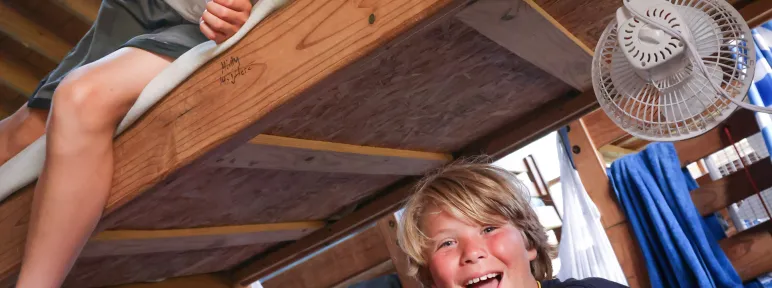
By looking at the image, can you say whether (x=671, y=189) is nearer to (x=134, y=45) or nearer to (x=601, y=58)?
(x=601, y=58)

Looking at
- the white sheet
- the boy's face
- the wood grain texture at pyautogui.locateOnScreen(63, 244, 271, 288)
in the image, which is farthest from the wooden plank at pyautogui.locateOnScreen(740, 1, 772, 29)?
the wood grain texture at pyautogui.locateOnScreen(63, 244, 271, 288)

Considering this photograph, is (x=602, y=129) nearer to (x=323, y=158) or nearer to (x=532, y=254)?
(x=532, y=254)

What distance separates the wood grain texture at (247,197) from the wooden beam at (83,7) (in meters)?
2.14

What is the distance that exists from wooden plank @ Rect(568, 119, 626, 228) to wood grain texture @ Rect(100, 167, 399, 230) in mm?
1026

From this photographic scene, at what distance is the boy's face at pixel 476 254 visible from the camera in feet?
5.16

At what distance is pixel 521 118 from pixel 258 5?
42.2 inches

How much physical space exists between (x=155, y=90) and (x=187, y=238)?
0.89m

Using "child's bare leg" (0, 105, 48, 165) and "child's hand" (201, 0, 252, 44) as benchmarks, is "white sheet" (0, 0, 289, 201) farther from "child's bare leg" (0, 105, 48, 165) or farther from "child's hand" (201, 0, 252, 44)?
"child's bare leg" (0, 105, 48, 165)

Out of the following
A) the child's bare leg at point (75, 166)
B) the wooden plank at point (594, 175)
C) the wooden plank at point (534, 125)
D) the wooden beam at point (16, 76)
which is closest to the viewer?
the child's bare leg at point (75, 166)

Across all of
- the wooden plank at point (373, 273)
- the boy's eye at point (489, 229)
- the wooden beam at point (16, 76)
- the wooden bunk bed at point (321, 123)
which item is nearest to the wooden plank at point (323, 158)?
the wooden bunk bed at point (321, 123)

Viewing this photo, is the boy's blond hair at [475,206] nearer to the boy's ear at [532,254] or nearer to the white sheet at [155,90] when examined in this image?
the boy's ear at [532,254]

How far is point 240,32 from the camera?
1359 mm

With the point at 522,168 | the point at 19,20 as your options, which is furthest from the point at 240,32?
the point at 522,168
